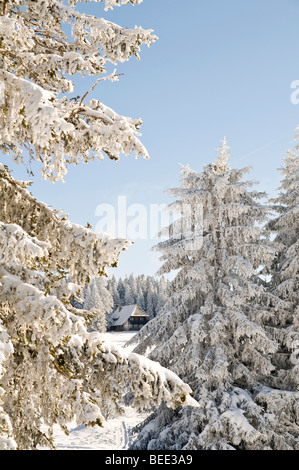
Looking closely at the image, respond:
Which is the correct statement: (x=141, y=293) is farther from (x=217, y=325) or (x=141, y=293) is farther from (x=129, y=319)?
(x=217, y=325)

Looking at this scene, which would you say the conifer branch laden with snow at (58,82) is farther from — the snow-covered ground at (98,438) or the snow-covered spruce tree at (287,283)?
the snow-covered ground at (98,438)

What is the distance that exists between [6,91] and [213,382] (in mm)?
11137

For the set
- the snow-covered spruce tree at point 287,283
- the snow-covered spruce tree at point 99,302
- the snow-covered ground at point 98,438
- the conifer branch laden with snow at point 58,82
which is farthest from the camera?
the snow-covered spruce tree at point 99,302

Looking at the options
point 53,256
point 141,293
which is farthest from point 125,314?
point 53,256

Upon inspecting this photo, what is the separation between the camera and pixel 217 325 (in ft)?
38.8

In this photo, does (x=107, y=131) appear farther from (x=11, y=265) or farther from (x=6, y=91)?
(x=11, y=265)

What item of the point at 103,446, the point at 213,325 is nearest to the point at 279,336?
the point at 213,325

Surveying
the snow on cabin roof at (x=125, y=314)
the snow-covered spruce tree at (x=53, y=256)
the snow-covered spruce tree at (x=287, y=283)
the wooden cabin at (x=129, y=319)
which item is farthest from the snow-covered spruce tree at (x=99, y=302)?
the snow-covered spruce tree at (x=53, y=256)

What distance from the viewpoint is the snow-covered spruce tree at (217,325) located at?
36.3 ft

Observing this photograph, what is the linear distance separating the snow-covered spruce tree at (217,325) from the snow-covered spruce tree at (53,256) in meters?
7.39

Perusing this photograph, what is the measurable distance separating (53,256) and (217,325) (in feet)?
27.0

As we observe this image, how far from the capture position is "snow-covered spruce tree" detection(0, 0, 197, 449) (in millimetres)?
3732

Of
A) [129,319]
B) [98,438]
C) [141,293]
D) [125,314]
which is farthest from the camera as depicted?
[141,293]

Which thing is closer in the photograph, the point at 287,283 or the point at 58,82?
the point at 58,82
